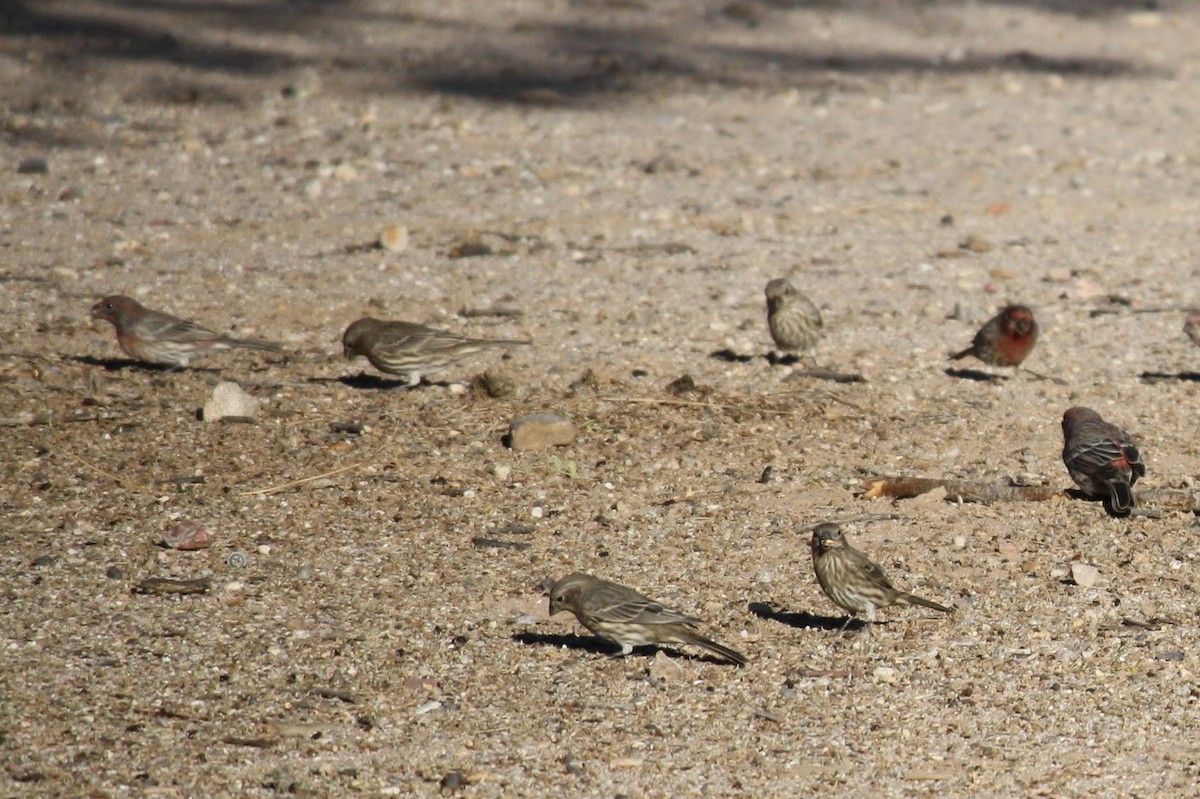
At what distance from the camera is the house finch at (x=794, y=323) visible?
9.89m

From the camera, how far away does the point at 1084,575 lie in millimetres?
6820

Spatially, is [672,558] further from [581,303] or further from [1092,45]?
[1092,45]

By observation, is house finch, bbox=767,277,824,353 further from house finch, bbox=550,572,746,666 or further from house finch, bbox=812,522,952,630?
house finch, bbox=550,572,746,666

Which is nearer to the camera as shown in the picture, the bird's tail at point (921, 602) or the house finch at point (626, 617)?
the house finch at point (626, 617)

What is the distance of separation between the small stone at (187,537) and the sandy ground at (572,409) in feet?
0.53

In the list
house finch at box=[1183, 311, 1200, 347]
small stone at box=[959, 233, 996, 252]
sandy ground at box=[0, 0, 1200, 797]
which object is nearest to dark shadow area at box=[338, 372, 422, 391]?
sandy ground at box=[0, 0, 1200, 797]

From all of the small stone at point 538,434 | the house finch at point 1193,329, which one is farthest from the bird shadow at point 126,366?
the house finch at point 1193,329

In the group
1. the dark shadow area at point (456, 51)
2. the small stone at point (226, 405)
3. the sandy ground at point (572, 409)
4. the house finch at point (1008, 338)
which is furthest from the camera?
the dark shadow area at point (456, 51)

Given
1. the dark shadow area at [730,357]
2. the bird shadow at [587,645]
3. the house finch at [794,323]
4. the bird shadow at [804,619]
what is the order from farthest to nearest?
the dark shadow area at [730,357] → the house finch at [794,323] → the bird shadow at [804,619] → the bird shadow at [587,645]

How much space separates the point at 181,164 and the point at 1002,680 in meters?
10.3

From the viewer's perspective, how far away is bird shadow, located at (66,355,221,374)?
31.2 feet

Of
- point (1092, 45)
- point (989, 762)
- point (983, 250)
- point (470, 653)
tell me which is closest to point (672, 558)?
point (470, 653)

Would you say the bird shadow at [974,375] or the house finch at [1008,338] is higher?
the house finch at [1008,338]

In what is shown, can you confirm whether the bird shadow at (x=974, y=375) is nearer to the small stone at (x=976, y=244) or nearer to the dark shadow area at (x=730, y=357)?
the dark shadow area at (x=730, y=357)
